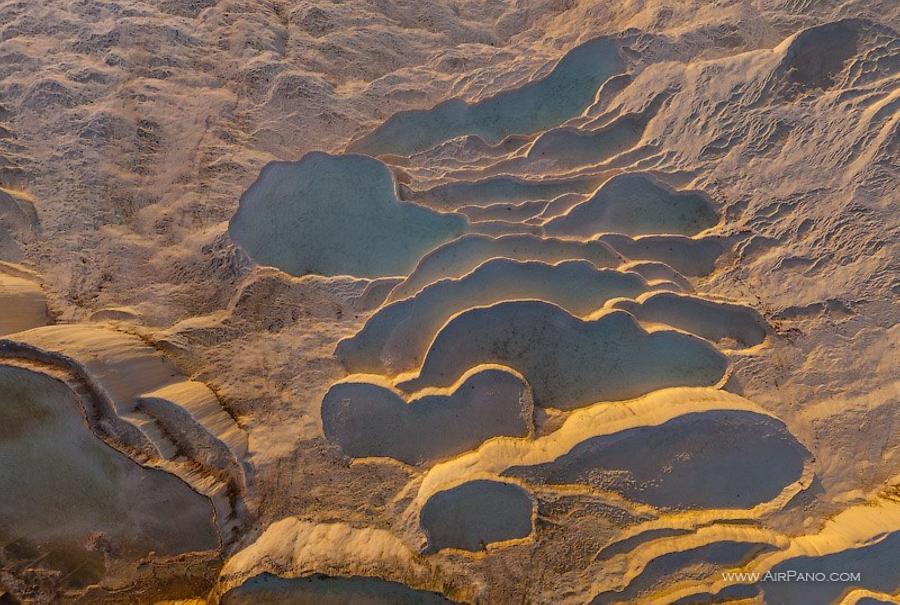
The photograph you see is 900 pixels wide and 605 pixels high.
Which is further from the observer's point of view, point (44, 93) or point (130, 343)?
point (44, 93)

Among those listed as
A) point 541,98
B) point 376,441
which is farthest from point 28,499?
point 541,98

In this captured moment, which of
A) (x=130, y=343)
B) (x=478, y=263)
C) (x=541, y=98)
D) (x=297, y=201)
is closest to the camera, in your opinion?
(x=130, y=343)

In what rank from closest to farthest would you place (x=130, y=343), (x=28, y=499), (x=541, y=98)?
(x=28, y=499) → (x=130, y=343) → (x=541, y=98)

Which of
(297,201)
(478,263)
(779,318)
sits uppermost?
(297,201)

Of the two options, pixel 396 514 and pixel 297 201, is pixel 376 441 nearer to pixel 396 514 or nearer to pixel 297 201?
pixel 396 514

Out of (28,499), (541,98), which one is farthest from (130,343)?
(541,98)

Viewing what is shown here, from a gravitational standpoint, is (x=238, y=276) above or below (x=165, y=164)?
below
